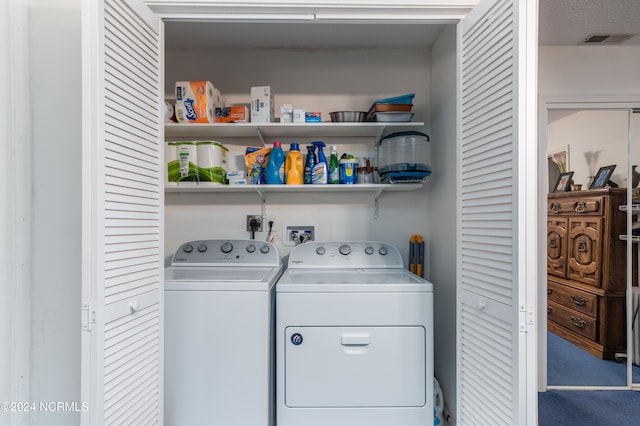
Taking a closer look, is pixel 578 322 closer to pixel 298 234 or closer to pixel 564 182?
pixel 564 182

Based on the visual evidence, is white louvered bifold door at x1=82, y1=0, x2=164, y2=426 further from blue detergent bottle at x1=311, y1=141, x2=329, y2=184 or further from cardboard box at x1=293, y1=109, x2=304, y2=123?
blue detergent bottle at x1=311, y1=141, x2=329, y2=184

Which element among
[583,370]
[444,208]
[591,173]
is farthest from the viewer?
[591,173]

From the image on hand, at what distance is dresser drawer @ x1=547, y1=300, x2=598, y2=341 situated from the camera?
2.73 meters

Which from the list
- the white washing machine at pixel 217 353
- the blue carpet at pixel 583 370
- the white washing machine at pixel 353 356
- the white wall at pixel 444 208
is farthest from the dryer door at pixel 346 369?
the blue carpet at pixel 583 370

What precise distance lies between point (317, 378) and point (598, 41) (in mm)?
3066

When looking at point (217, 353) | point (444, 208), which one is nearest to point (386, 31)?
point (444, 208)

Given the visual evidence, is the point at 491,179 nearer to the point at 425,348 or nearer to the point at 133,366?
the point at 425,348

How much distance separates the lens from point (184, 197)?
7.70ft

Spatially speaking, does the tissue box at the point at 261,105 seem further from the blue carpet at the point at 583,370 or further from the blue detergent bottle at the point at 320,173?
the blue carpet at the point at 583,370

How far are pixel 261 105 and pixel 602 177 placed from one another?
9.33 ft

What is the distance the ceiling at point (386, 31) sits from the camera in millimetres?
1969

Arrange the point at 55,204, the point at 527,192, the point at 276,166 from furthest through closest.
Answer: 1. the point at 276,166
2. the point at 55,204
3. the point at 527,192

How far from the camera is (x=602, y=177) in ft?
8.70

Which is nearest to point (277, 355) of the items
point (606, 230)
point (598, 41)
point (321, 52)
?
point (321, 52)
